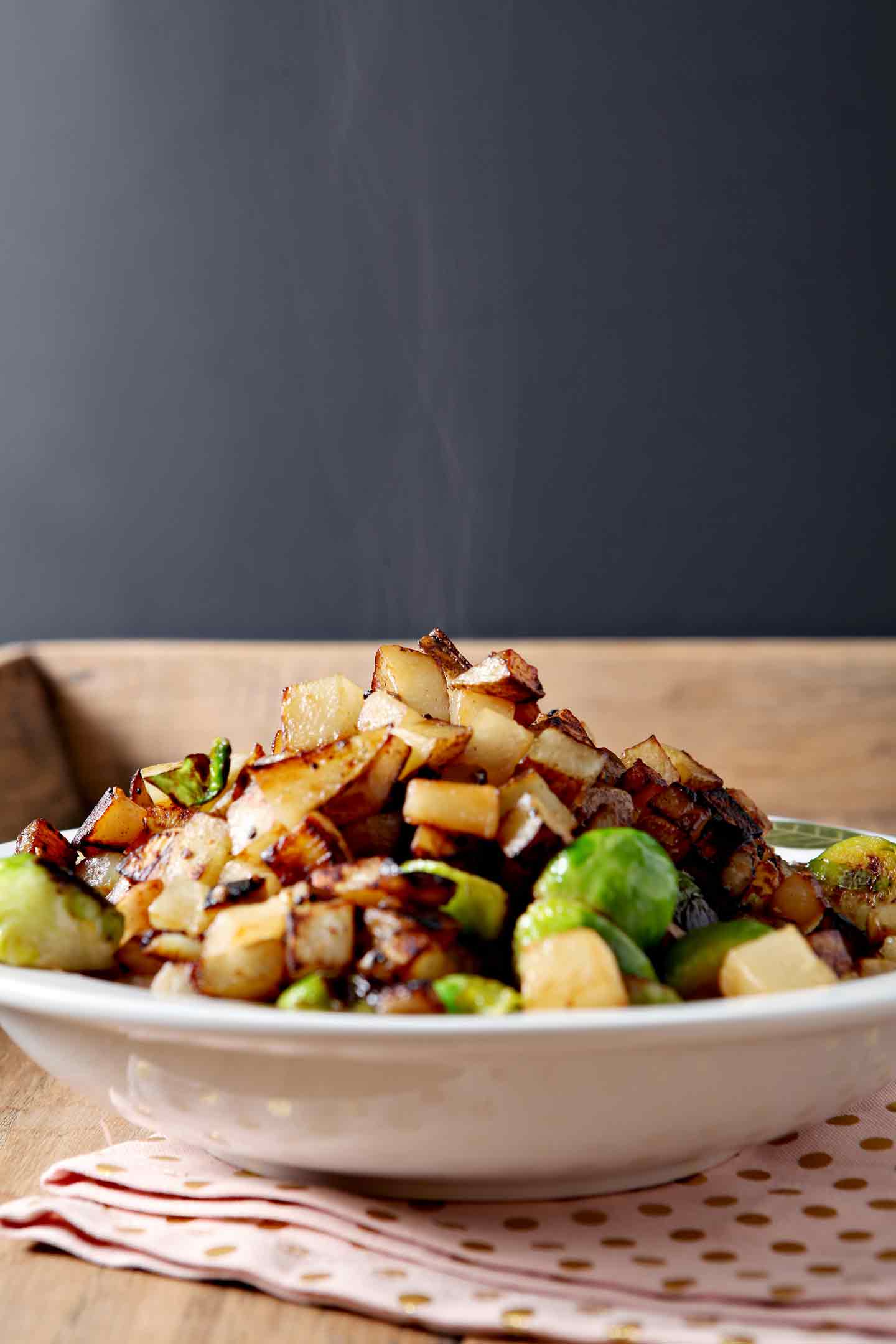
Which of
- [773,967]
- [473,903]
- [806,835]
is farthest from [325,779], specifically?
[806,835]

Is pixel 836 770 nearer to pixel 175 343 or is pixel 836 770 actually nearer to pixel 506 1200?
pixel 175 343

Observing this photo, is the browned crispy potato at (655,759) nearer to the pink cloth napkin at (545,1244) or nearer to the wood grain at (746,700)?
the pink cloth napkin at (545,1244)

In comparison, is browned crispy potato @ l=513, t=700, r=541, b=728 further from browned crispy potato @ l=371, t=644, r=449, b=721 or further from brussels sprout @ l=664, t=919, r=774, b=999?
brussels sprout @ l=664, t=919, r=774, b=999

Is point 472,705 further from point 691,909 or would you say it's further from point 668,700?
point 668,700

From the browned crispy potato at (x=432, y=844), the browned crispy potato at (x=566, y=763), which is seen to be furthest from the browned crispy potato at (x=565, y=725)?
the browned crispy potato at (x=432, y=844)

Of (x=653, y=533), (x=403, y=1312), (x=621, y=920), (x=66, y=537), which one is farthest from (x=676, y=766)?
(x=66, y=537)
